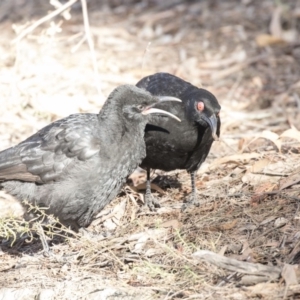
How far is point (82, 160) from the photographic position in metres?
5.90

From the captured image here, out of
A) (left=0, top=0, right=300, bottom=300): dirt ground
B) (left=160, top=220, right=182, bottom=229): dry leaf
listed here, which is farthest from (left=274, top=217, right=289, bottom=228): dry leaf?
(left=160, top=220, right=182, bottom=229): dry leaf

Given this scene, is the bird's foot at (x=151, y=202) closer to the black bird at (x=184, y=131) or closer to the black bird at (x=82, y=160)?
the black bird at (x=184, y=131)

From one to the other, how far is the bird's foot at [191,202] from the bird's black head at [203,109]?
0.59 meters

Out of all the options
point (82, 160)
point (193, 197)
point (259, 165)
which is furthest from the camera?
point (259, 165)

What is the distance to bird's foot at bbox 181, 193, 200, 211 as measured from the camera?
21.4 feet

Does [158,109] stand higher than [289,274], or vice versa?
[158,109]

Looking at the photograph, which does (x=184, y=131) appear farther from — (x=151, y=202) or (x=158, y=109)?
(x=151, y=202)

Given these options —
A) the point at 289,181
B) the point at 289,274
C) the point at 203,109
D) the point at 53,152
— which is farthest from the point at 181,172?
the point at 289,274

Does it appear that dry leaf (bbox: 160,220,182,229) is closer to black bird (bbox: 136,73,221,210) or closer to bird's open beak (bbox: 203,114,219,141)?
black bird (bbox: 136,73,221,210)

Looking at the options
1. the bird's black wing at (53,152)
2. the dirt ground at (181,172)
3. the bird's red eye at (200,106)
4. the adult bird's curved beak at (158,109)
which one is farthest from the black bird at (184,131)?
the bird's black wing at (53,152)

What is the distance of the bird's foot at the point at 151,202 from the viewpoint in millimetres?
6789

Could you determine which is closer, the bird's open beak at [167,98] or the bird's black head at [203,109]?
the bird's open beak at [167,98]

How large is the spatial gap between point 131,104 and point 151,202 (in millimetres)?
1183

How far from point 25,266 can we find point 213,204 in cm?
168
